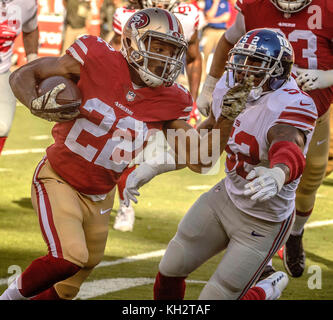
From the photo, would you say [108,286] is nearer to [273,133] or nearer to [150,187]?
[273,133]

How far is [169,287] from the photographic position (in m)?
4.25

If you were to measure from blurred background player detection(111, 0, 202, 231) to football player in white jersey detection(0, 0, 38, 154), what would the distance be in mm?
799

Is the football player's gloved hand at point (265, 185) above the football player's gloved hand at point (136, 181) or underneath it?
above

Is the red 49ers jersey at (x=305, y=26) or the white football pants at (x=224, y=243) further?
the red 49ers jersey at (x=305, y=26)

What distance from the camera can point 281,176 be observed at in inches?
133

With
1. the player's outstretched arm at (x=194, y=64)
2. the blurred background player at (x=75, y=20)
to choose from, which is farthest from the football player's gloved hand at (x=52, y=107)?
the blurred background player at (x=75, y=20)

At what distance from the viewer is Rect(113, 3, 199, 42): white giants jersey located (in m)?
7.16

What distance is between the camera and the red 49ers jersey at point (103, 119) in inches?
162

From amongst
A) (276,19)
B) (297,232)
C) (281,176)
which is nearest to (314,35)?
(276,19)

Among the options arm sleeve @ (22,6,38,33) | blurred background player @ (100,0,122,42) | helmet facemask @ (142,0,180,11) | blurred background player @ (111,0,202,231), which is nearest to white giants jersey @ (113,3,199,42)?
blurred background player @ (111,0,202,231)

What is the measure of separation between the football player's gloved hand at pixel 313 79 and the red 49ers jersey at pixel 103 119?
1.25 m

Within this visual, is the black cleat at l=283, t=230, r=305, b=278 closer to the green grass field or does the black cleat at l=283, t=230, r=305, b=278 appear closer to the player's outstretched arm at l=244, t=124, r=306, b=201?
the green grass field

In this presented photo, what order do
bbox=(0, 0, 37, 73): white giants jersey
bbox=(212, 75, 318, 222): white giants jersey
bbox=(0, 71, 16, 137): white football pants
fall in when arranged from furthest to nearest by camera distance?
bbox=(0, 0, 37, 73): white giants jersey → bbox=(0, 71, 16, 137): white football pants → bbox=(212, 75, 318, 222): white giants jersey

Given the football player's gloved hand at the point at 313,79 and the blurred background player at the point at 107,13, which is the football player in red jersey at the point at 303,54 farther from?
the blurred background player at the point at 107,13
